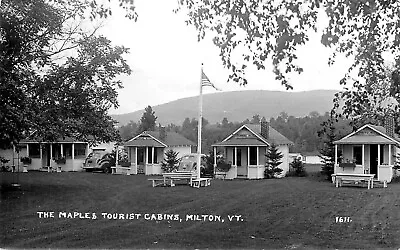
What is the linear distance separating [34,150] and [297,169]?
79.9 inches

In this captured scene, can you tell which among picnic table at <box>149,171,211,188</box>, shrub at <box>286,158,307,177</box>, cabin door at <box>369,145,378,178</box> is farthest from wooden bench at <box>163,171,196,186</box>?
cabin door at <box>369,145,378,178</box>

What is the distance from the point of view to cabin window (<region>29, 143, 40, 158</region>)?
4.43 m

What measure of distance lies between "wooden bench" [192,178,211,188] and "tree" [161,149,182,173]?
18cm

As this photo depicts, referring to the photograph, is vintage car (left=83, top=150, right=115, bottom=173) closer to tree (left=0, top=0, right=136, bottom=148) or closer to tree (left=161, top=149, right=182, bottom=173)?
tree (left=0, top=0, right=136, bottom=148)

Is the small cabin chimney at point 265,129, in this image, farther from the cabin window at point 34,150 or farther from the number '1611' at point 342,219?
the cabin window at point 34,150

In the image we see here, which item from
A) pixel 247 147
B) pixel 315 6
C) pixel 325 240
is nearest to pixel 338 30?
pixel 315 6

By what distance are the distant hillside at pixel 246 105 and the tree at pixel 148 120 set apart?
81 millimetres

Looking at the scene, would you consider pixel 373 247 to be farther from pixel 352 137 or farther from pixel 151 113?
pixel 151 113

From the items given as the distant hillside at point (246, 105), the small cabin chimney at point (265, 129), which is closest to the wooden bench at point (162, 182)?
the distant hillside at point (246, 105)

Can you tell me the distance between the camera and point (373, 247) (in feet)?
13.1

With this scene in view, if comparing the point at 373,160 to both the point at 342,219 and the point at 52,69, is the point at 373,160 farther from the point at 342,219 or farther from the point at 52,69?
the point at 52,69

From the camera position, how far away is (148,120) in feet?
14.9

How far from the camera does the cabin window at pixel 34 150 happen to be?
174 inches

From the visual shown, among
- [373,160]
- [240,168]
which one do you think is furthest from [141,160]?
[373,160]
